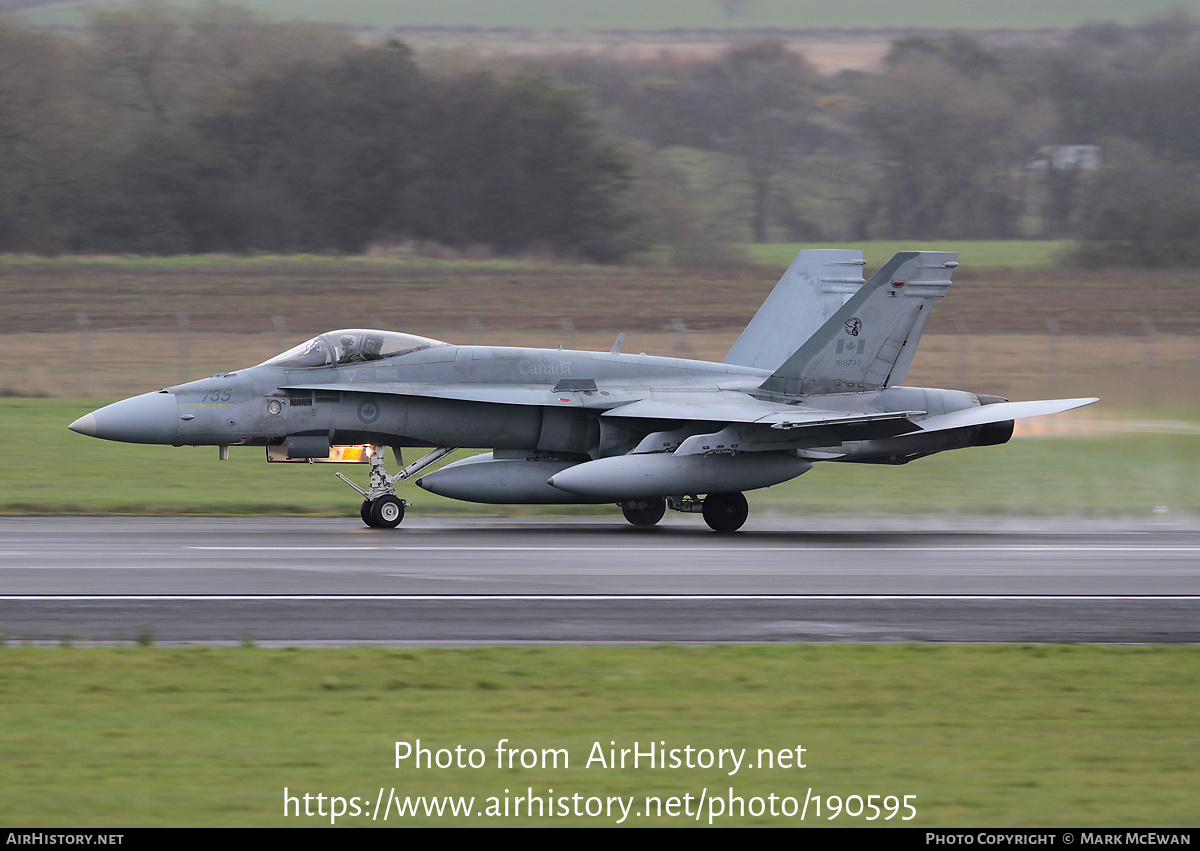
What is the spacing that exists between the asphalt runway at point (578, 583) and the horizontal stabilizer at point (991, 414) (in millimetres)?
1531

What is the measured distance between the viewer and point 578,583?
46.4 feet

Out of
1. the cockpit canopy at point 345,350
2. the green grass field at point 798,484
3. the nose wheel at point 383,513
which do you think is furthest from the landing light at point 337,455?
the green grass field at point 798,484

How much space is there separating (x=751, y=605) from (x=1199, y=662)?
3938mm

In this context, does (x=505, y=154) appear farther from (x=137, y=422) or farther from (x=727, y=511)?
(x=137, y=422)

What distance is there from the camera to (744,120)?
71.3 meters

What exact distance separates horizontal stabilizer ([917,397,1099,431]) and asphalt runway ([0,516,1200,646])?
1.53 meters

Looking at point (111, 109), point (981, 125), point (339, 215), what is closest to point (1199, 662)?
point (339, 215)

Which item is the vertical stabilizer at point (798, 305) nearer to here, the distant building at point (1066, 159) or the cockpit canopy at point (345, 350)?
the cockpit canopy at point (345, 350)

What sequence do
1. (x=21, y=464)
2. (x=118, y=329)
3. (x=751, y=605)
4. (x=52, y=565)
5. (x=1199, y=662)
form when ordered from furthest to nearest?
1. (x=118, y=329)
2. (x=21, y=464)
3. (x=52, y=565)
4. (x=751, y=605)
5. (x=1199, y=662)

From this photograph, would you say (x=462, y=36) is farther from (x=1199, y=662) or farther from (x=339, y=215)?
(x=1199, y=662)

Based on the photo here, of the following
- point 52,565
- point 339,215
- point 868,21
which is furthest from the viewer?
point 868,21

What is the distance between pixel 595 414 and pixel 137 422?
6.16m

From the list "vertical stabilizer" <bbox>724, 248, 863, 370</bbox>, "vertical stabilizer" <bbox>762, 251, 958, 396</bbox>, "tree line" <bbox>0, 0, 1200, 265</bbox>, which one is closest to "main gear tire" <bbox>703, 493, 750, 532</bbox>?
"vertical stabilizer" <bbox>762, 251, 958, 396</bbox>

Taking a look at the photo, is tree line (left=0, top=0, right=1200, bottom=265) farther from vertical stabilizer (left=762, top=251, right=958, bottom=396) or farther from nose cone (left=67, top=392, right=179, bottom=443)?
nose cone (left=67, top=392, right=179, bottom=443)
